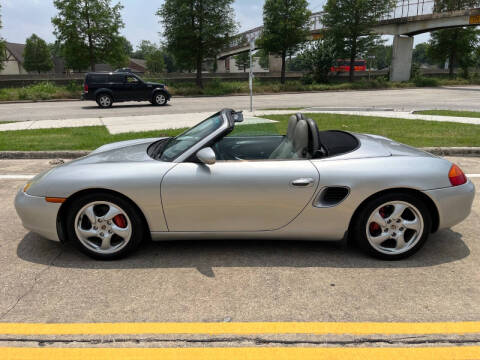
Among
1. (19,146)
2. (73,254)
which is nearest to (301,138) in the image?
(73,254)

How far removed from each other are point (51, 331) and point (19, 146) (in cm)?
681

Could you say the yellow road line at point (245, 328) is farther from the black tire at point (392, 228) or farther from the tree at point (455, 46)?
the tree at point (455, 46)

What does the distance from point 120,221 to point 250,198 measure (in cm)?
112

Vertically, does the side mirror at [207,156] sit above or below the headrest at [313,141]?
below

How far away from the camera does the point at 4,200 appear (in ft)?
16.5

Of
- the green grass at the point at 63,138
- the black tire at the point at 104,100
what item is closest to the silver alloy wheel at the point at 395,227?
the green grass at the point at 63,138

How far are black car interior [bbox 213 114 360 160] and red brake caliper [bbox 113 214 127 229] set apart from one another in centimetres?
95

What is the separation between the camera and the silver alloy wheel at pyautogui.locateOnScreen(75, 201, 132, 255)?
10.8ft

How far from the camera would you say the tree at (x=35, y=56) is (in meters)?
71.1

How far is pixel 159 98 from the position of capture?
20172 mm

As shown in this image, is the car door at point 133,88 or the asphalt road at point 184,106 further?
the car door at point 133,88

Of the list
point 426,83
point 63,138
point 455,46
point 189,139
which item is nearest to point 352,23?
point 426,83

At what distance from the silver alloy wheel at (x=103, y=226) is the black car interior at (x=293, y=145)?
0.98 metres
